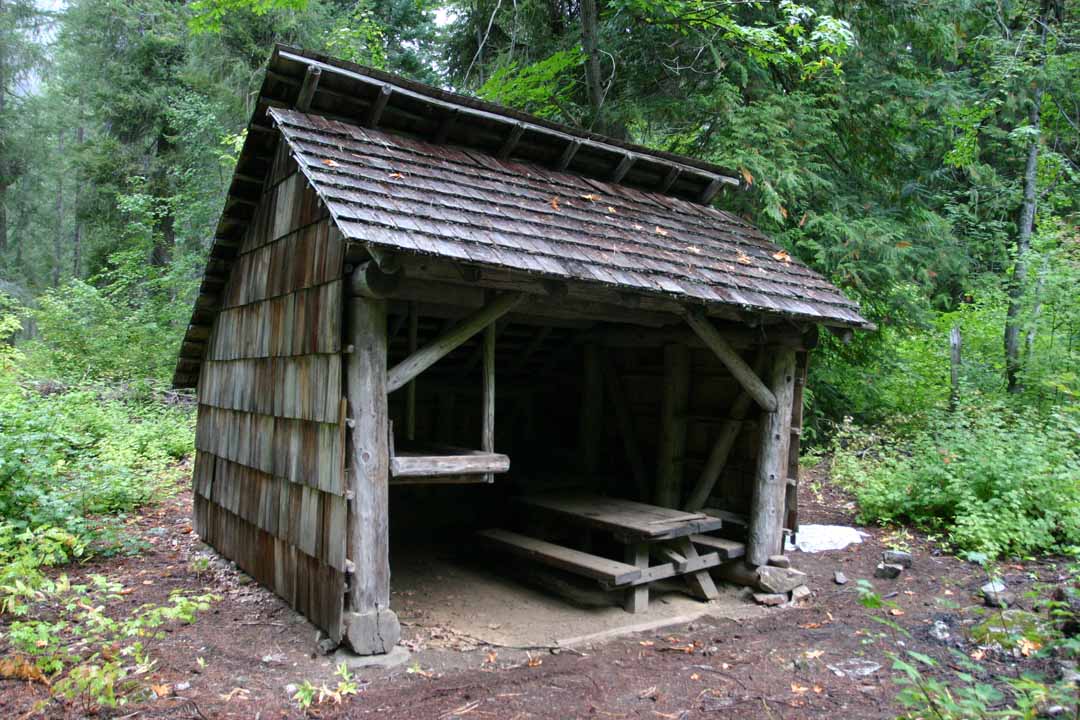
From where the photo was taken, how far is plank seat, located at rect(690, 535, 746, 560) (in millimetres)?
6605

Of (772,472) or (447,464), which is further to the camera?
(772,472)

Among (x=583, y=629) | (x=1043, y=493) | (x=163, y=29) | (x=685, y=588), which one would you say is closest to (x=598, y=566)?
(x=583, y=629)

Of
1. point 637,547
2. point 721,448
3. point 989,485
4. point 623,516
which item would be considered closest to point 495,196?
point 623,516

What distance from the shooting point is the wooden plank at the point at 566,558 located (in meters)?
5.78

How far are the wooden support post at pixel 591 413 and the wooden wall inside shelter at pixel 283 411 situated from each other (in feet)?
12.4

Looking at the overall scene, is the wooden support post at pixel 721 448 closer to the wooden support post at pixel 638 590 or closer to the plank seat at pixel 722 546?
the plank seat at pixel 722 546

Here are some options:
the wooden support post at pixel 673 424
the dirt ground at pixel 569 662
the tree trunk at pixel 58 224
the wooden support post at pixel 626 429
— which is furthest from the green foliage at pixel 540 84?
the tree trunk at pixel 58 224

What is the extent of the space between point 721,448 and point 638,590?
183 cm

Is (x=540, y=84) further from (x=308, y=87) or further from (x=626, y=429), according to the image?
(x=308, y=87)

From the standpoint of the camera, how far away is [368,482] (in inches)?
177

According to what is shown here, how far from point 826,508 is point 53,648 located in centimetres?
888

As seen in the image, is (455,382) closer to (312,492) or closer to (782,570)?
(312,492)

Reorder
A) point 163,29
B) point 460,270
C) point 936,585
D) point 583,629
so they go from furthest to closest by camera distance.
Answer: point 163,29 → point 936,585 → point 583,629 → point 460,270

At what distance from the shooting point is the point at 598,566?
5887 millimetres
